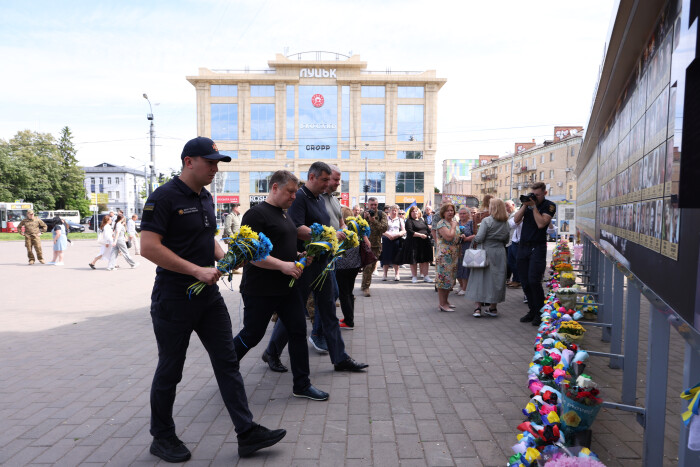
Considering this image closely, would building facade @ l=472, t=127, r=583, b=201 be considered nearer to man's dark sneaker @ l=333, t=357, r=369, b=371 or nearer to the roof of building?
man's dark sneaker @ l=333, t=357, r=369, b=371

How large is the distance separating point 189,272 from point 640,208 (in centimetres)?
287

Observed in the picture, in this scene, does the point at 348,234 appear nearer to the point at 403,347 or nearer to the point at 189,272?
the point at 403,347

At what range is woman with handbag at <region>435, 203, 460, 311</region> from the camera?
27.3 feet

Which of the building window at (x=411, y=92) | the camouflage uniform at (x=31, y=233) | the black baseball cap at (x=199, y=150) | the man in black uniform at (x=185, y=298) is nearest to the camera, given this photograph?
the man in black uniform at (x=185, y=298)

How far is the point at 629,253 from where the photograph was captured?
11.4 ft

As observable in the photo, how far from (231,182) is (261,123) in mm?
8385

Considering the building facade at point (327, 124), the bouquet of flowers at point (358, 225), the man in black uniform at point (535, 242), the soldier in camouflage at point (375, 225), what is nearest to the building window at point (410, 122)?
the building facade at point (327, 124)

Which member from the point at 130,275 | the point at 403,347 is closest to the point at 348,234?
the point at 403,347

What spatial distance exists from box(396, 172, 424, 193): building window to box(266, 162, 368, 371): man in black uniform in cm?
5640

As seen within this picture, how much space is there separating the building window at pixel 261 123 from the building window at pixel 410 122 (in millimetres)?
15989

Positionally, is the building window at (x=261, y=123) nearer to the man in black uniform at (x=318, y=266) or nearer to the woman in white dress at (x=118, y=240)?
the woman in white dress at (x=118, y=240)

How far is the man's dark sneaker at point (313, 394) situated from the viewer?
428 cm

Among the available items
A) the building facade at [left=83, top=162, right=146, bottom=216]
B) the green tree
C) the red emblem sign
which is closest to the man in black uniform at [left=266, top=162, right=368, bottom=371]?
the red emblem sign

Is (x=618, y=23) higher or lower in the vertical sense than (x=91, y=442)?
higher
